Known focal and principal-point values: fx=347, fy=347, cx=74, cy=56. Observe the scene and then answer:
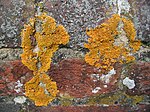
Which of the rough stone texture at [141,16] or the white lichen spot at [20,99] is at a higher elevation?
the rough stone texture at [141,16]

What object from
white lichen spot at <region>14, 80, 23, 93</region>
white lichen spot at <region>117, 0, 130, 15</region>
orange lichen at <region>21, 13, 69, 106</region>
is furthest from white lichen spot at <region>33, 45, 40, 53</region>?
white lichen spot at <region>117, 0, 130, 15</region>

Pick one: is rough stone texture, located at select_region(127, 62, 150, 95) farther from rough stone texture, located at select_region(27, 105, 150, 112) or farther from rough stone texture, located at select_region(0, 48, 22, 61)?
rough stone texture, located at select_region(0, 48, 22, 61)

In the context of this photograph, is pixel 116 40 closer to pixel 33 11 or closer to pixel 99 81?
pixel 99 81

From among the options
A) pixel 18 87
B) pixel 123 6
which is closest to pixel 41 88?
pixel 18 87

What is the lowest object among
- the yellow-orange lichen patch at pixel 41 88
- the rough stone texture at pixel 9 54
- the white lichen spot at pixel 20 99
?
the white lichen spot at pixel 20 99

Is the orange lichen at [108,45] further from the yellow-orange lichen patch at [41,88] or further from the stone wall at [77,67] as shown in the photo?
the yellow-orange lichen patch at [41,88]

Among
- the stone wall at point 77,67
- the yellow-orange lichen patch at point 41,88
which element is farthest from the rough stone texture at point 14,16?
the yellow-orange lichen patch at point 41,88

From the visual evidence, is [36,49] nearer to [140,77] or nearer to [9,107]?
[9,107]
